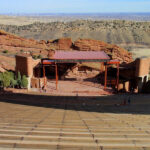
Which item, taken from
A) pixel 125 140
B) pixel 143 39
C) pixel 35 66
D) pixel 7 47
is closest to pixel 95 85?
pixel 35 66

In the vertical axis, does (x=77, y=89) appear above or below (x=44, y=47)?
below

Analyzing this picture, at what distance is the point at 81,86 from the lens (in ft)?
91.1

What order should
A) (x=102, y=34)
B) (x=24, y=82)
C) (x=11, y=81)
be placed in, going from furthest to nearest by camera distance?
(x=102, y=34)
(x=24, y=82)
(x=11, y=81)

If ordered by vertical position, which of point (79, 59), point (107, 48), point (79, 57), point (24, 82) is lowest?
point (24, 82)

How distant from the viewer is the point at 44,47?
39.0m

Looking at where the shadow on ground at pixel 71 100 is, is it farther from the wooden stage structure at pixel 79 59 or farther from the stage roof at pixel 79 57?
the stage roof at pixel 79 57

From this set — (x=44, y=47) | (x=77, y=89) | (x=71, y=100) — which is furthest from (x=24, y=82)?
(x=44, y=47)

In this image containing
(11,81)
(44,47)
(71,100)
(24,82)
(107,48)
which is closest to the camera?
(71,100)

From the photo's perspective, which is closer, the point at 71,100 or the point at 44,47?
the point at 71,100

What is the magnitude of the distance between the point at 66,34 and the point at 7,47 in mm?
53941

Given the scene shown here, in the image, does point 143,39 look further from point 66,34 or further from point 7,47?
point 7,47

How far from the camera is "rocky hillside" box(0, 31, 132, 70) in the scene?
3444 cm

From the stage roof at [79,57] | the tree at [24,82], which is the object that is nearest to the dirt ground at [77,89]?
the tree at [24,82]

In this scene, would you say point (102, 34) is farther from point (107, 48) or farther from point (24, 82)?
point (24, 82)
